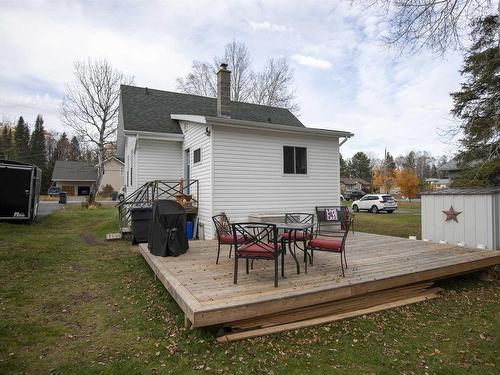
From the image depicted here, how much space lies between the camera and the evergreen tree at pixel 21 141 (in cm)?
4878

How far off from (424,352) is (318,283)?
56.3 inches

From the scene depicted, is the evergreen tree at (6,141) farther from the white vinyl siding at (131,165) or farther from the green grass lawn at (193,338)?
the green grass lawn at (193,338)

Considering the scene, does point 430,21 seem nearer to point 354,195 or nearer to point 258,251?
point 258,251

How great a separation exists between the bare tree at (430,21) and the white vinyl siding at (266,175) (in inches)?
158

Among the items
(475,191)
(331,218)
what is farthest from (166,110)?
(475,191)

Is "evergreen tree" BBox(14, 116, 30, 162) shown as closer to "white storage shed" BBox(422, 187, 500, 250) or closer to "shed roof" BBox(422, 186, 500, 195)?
"white storage shed" BBox(422, 187, 500, 250)

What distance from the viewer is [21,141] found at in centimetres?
5266

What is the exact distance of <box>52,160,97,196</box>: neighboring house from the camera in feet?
135

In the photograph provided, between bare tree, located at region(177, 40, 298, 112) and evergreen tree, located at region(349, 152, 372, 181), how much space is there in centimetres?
4815

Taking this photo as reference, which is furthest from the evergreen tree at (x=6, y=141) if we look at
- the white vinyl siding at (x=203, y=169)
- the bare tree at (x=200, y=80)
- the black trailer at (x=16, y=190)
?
the white vinyl siding at (x=203, y=169)

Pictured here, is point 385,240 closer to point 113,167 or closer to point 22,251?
point 22,251

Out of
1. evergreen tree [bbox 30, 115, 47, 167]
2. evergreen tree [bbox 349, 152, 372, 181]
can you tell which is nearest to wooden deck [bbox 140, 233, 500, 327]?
evergreen tree [bbox 30, 115, 47, 167]

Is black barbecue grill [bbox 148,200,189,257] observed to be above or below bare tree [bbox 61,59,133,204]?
below

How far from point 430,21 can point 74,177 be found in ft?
145
